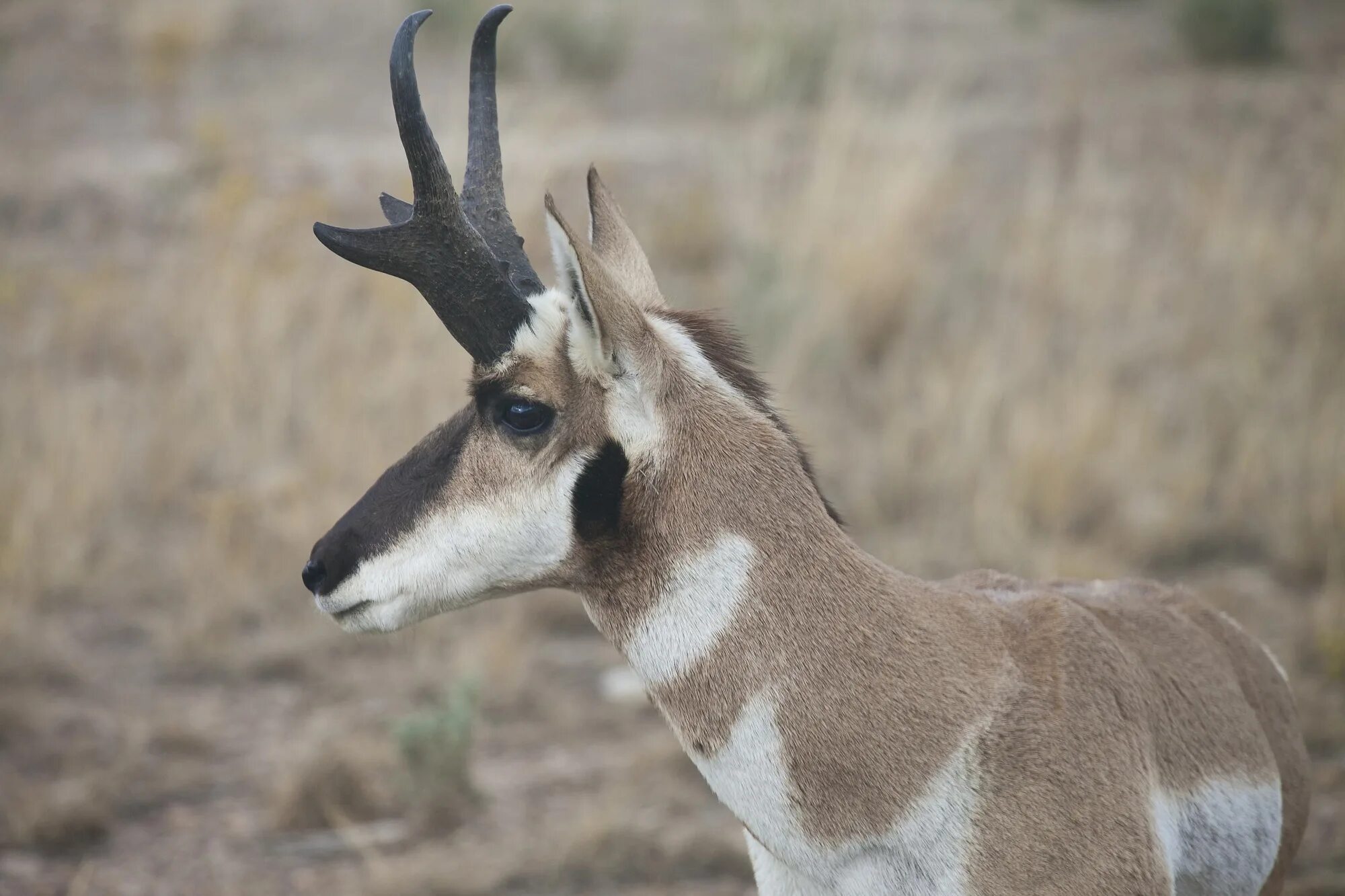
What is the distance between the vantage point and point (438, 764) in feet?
16.8

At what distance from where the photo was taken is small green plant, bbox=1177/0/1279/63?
14125 mm

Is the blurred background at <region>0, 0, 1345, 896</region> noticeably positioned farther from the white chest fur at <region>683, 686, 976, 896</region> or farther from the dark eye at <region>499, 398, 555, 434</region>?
the dark eye at <region>499, 398, 555, 434</region>

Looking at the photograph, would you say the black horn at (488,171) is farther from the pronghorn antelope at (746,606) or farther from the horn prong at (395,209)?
the horn prong at (395,209)

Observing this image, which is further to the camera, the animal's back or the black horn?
the black horn

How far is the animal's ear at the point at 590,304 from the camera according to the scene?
2359mm

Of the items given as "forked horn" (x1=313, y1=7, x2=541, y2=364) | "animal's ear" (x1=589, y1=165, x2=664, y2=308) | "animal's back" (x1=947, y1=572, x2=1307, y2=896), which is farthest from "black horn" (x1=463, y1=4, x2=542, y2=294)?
"animal's back" (x1=947, y1=572, x2=1307, y2=896)

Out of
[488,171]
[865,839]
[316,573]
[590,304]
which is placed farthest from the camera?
[488,171]

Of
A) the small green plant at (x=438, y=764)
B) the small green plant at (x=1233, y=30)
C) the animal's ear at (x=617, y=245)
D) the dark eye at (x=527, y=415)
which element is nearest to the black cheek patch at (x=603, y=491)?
the dark eye at (x=527, y=415)

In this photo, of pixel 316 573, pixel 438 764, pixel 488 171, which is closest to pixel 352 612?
pixel 316 573

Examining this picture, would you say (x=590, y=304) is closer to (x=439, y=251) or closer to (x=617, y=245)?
(x=439, y=251)

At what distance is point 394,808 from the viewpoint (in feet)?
17.5

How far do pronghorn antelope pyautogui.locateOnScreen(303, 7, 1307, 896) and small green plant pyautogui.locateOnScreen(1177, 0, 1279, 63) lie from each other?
13.5 m

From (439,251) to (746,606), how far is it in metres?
0.96

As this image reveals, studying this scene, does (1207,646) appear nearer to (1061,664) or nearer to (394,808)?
(1061,664)
